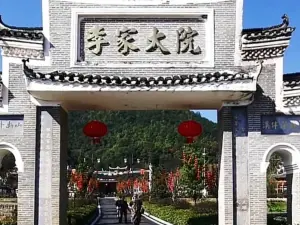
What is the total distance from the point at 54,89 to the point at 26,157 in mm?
2104

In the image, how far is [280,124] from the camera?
530 inches

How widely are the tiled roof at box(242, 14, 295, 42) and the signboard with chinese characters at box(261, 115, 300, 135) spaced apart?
2.02 meters

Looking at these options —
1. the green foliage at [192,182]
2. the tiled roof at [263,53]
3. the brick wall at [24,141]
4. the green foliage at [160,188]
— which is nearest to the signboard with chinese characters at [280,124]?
the tiled roof at [263,53]

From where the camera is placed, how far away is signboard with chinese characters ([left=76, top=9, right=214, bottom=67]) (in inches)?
527

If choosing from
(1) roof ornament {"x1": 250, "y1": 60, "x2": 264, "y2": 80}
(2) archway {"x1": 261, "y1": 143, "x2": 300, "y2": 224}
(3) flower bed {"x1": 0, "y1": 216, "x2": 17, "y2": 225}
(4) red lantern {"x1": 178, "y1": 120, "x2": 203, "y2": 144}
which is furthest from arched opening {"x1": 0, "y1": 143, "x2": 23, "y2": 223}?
(2) archway {"x1": 261, "y1": 143, "x2": 300, "y2": 224}

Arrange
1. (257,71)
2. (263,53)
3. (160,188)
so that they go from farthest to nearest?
(160,188) → (263,53) → (257,71)

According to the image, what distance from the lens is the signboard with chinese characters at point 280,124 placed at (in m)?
13.5

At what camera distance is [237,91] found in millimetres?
12453

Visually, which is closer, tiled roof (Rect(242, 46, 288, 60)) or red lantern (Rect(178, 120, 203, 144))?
tiled roof (Rect(242, 46, 288, 60))

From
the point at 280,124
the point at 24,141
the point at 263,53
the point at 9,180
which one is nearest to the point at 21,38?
the point at 24,141

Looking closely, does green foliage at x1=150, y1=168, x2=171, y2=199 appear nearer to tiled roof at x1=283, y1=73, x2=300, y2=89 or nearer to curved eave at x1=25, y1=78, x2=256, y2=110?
curved eave at x1=25, y1=78, x2=256, y2=110

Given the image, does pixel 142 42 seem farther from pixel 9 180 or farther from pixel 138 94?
pixel 9 180

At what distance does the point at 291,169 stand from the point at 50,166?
6342 millimetres

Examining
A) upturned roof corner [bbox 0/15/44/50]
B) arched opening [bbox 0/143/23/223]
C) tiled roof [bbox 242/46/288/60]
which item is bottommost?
arched opening [bbox 0/143/23/223]
